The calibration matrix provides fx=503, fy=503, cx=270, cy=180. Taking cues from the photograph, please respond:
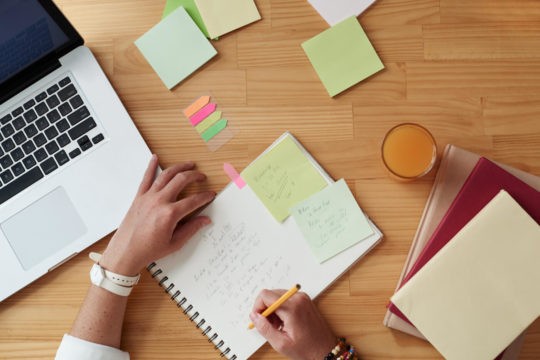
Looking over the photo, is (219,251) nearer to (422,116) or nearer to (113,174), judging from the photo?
(113,174)

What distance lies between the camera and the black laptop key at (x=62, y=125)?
0.90 m

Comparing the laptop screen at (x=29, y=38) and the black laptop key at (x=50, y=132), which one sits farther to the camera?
the black laptop key at (x=50, y=132)

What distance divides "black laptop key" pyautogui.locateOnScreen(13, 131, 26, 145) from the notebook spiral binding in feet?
1.06

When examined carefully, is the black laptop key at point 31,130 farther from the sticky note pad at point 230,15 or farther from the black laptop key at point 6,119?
the sticky note pad at point 230,15

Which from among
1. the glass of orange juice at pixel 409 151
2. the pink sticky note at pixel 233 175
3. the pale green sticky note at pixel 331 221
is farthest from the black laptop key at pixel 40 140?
the glass of orange juice at pixel 409 151

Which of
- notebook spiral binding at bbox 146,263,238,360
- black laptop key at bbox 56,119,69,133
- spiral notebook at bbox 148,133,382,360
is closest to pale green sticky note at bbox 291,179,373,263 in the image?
spiral notebook at bbox 148,133,382,360

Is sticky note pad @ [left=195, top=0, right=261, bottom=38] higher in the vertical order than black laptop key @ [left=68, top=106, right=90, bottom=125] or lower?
Answer: higher

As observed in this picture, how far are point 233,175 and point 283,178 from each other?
3.6 inches

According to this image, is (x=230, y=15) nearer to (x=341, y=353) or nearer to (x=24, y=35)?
(x=24, y=35)

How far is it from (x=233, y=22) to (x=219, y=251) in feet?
1.36

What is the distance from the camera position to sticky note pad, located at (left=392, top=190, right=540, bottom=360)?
771mm

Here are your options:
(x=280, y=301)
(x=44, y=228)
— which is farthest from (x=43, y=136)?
(x=280, y=301)

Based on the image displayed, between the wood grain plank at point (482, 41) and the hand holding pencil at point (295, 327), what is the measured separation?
19.1 inches

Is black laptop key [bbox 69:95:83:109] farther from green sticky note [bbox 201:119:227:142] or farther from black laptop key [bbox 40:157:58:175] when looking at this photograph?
green sticky note [bbox 201:119:227:142]
